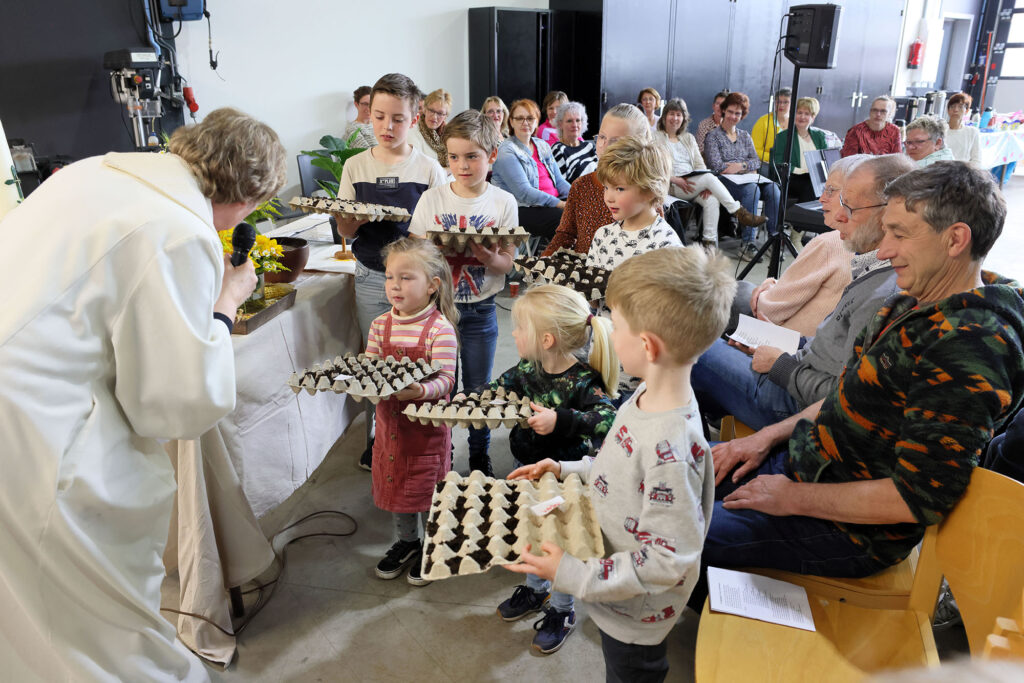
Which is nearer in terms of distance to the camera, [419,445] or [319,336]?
[419,445]

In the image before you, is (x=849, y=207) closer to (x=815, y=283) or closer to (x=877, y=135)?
(x=815, y=283)

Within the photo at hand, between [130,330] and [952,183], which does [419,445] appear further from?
[952,183]

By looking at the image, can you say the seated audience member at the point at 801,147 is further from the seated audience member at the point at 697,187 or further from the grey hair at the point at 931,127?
the grey hair at the point at 931,127

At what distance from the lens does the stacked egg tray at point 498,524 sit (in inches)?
50.6

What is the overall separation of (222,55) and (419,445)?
4.91 meters

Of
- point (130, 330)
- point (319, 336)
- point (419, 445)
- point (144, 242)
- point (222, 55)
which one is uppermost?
point (222, 55)

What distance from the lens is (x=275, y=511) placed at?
8.89 ft

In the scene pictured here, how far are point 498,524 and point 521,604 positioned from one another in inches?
36.1

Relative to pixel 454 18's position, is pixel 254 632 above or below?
below

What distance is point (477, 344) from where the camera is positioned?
2.74 m

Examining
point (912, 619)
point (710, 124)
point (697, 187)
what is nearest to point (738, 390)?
point (912, 619)

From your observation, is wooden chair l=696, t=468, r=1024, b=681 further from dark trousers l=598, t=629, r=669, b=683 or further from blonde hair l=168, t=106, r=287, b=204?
blonde hair l=168, t=106, r=287, b=204

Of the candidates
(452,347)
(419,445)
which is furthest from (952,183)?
(419,445)

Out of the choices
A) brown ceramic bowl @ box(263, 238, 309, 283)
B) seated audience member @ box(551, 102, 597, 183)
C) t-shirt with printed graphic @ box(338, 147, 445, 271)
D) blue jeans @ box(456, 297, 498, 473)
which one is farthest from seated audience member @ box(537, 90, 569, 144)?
brown ceramic bowl @ box(263, 238, 309, 283)
